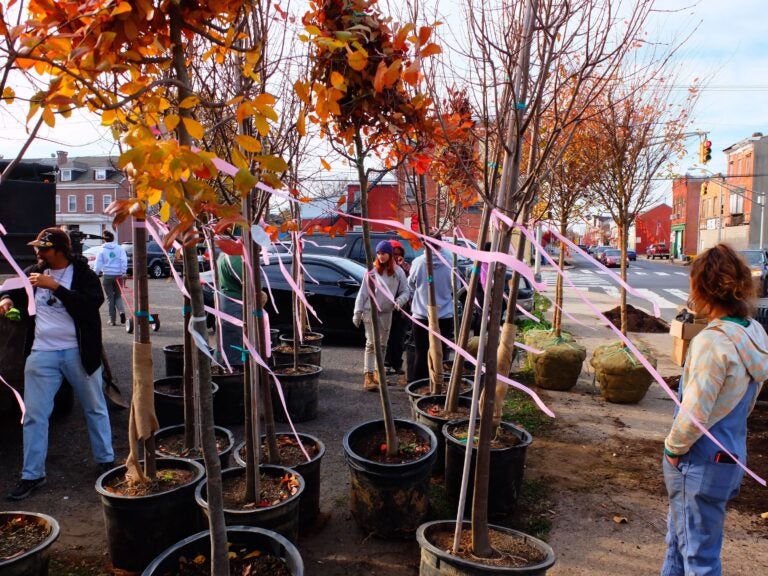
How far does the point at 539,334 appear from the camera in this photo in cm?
738

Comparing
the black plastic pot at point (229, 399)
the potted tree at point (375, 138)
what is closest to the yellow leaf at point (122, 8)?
the potted tree at point (375, 138)

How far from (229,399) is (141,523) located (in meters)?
2.50

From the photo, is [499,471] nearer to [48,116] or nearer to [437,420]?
[437,420]

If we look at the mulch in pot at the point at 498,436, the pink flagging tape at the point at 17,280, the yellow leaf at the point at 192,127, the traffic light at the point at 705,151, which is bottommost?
the mulch in pot at the point at 498,436

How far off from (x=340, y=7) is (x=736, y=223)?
51.6 m

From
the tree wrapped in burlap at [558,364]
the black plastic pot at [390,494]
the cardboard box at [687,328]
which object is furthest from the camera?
the cardboard box at [687,328]

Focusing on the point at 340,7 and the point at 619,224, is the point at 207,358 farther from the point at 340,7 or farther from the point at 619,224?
the point at 619,224

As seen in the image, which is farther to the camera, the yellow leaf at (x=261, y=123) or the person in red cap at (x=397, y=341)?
the person in red cap at (x=397, y=341)

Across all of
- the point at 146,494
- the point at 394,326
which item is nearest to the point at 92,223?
the point at 394,326

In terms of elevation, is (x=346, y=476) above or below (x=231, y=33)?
below

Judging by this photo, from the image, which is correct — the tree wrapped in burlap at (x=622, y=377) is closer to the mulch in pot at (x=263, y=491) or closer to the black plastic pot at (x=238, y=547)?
the mulch in pot at (x=263, y=491)

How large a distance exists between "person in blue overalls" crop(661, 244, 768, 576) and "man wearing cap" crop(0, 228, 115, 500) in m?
3.74

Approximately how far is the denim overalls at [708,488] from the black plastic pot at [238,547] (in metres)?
1.68

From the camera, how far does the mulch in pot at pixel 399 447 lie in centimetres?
352
